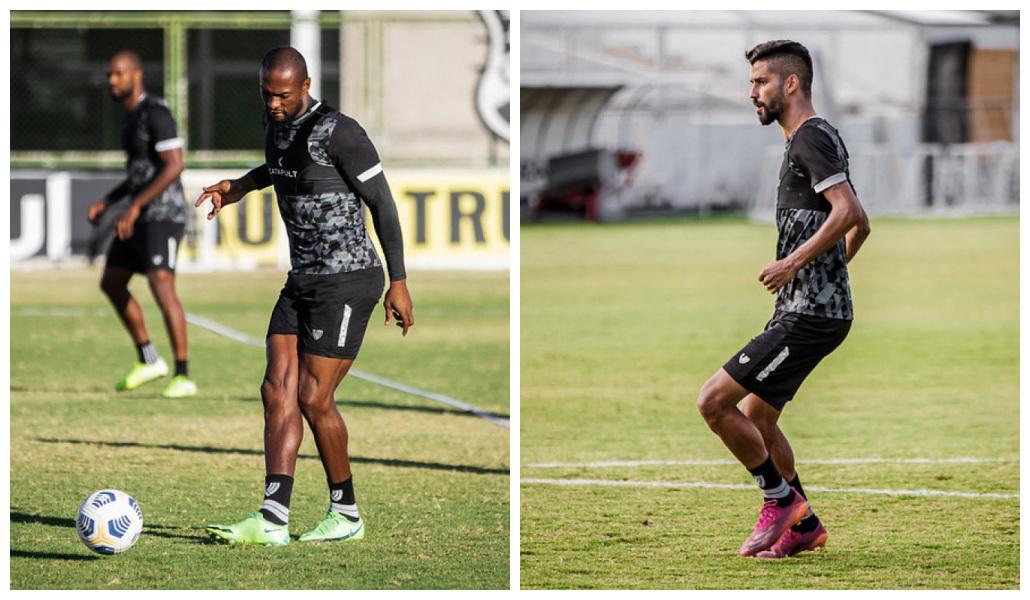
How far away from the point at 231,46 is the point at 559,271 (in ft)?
55.0

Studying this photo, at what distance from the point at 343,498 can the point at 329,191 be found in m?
1.14

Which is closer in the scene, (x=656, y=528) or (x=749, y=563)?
(x=749, y=563)

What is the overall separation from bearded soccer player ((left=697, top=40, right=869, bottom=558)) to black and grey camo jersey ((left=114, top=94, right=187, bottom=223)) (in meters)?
5.23

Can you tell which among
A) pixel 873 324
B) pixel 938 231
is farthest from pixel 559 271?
pixel 938 231

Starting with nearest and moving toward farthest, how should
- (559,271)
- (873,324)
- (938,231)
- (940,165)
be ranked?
(873,324)
(559,271)
(938,231)
(940,165)

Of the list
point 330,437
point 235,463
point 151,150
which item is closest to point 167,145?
point 151,150

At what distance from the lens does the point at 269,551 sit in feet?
19.1

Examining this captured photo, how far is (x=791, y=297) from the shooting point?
5738mm

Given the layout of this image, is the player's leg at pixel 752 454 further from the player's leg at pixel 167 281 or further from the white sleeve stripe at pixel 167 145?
the white sleeve stripe at pixel 167 145

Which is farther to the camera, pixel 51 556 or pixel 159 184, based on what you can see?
pixel 159 184

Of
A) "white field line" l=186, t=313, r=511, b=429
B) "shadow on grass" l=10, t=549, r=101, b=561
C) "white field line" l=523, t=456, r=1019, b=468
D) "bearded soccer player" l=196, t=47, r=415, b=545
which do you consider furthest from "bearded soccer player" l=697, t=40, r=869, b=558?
"white field line" l=186, t=313, r=511, b=429

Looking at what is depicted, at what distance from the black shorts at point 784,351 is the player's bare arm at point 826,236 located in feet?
1.01

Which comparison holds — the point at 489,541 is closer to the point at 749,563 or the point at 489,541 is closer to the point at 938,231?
the point at 749,563

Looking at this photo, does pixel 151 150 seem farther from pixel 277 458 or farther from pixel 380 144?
pixel 380 144
